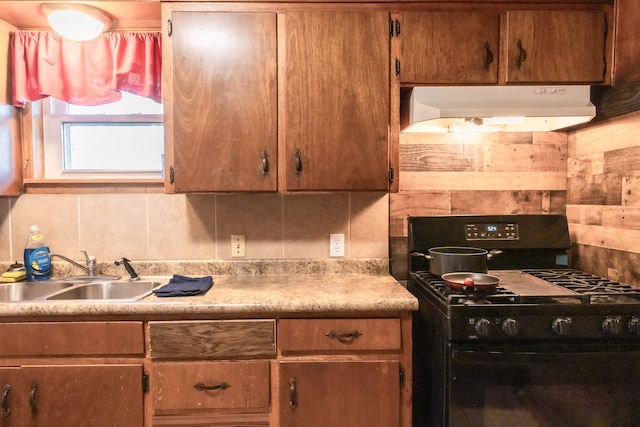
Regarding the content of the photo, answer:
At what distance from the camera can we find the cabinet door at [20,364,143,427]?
1.40 m

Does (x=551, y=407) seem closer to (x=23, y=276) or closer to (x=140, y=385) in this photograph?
(x=140, y=385)

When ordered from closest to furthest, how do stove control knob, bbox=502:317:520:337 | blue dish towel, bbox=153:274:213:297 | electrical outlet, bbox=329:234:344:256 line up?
stove control knob, bbox=502:317:520:337 → blue dish towel, bbox=153:274:213:297 → electrical outlet, bbox=329:234:344:256

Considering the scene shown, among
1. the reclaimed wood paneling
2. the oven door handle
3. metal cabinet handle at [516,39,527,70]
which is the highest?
metal cabinet handle at [516,39,527,70]

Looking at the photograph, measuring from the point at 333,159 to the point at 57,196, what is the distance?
1.39 m

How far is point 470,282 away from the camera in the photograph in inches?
55.6

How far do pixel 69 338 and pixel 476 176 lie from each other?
190 cm

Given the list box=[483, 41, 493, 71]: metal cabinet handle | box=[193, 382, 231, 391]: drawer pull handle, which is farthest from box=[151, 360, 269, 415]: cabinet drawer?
box=[483, 41, 493, 71]: metal cabinet handle

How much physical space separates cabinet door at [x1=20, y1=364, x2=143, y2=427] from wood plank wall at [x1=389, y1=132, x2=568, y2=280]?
1.25 m

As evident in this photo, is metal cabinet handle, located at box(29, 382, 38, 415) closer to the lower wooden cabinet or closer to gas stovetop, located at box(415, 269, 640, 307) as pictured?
the lower wooden cabinet

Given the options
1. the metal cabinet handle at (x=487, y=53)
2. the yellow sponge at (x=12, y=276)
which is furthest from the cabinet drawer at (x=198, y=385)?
the metal cabinet handle at (x=487, y=53)

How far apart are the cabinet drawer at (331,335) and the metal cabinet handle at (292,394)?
11 cm

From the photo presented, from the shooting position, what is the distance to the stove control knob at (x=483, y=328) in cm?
129

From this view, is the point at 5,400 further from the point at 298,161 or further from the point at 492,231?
the point at 492,231

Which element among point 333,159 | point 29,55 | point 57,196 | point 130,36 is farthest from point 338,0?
point 57,196
